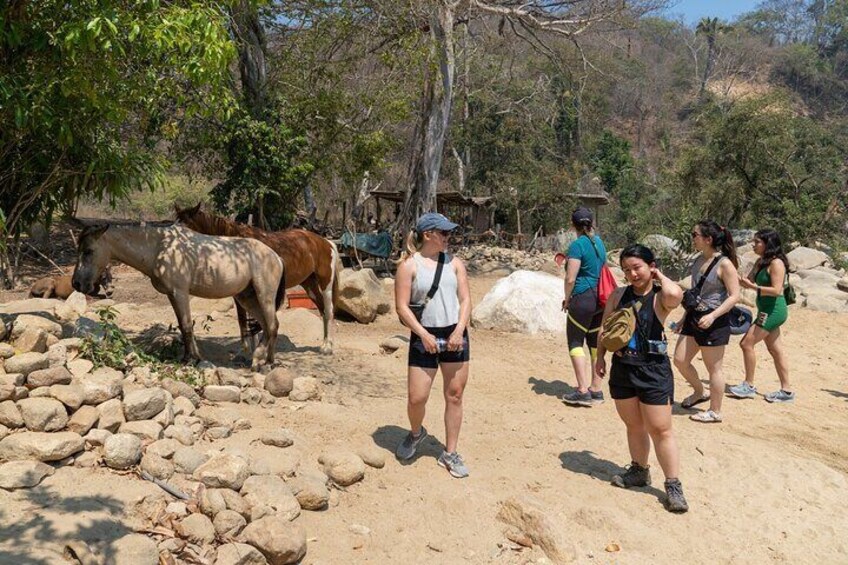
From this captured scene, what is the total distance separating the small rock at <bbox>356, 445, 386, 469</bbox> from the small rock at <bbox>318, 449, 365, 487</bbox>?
12 cm

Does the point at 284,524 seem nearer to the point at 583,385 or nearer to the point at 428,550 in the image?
the point at 428,550

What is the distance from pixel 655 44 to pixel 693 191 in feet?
161

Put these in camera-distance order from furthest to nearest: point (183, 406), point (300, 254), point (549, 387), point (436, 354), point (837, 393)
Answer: point (300, 254), point (837, 393), point (549, 387), point (183, 406), point (436, 354)

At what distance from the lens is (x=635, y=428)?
415 cm

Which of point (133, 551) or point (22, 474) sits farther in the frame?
point (22, 474)

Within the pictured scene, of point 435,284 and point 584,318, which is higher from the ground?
point 435,284

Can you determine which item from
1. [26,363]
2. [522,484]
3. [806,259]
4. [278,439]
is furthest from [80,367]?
[806,259]

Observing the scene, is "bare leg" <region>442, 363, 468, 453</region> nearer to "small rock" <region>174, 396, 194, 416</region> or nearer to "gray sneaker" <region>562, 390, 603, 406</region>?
"small rock" <region>174, 396, 194, 416</region>

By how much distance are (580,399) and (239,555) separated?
148 inches

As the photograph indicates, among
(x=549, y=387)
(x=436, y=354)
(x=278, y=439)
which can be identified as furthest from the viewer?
(x=549, y=387)

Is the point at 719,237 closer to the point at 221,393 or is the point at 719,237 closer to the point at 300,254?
the point at 221,393

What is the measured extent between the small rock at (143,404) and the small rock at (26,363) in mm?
547

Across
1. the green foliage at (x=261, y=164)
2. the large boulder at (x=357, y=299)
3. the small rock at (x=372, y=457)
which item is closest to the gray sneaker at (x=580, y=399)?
the small rock at (x=372, y=457)

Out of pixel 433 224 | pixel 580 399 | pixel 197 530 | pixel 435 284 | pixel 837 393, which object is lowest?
pixel 837 393
